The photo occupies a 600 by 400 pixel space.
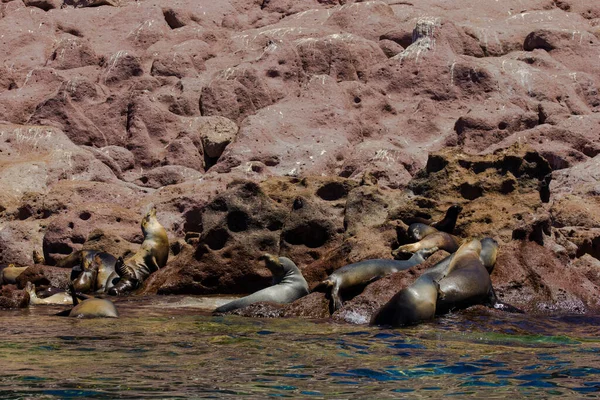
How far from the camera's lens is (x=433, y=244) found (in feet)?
38.7

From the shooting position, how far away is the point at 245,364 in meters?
6.22

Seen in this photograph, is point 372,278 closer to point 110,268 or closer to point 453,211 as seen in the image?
point 453,211

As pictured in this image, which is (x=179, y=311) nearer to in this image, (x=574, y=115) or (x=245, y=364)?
(x=245, y=364)

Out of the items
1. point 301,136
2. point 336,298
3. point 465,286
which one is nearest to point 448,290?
point 465,286

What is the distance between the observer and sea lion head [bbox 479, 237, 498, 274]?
1035cm

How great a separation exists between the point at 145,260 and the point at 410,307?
301 inches

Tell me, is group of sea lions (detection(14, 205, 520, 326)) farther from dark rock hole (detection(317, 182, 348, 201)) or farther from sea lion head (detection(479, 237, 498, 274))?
dark rock hole (detection(317, 182, 348, 201))

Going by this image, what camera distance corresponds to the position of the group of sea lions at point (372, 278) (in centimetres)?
869

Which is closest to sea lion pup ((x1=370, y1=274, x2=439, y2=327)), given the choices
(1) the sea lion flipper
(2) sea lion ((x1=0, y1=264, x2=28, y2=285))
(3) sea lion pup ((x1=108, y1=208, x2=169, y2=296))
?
(1) the sea lion flipper

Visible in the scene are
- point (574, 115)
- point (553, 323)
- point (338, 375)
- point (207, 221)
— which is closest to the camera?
point (338, 375)

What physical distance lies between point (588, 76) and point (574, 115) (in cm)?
322

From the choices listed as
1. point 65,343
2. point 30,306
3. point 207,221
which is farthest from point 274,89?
point 65,343

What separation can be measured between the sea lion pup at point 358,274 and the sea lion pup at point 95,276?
4.85 metres

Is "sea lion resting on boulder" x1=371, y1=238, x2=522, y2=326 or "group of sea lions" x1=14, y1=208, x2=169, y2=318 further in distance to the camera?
"group of sea lions" x1=14, y1=208, x2=169, y2=318
